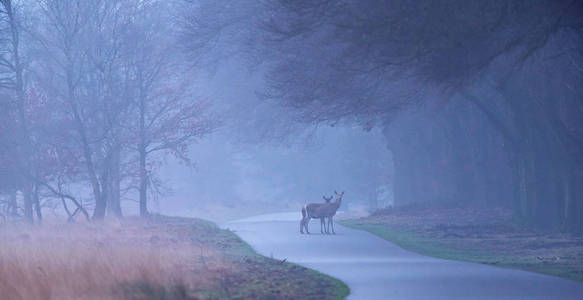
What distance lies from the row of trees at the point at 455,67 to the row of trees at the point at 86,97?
10.3 meters

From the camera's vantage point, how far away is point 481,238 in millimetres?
25266

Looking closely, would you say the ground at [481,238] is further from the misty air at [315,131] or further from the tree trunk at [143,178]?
the tree trunk at [143,178]

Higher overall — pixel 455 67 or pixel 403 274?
pixel 455 67

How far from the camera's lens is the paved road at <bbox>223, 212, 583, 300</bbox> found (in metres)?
12.2

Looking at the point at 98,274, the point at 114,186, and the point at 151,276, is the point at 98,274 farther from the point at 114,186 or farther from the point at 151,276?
the point at 114,186

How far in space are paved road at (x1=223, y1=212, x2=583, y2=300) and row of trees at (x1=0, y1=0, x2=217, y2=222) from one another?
980cm

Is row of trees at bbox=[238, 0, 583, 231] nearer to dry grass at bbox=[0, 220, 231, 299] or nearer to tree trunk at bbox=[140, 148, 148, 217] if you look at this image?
dry grass at bbox=[0, 220, 231, 299]

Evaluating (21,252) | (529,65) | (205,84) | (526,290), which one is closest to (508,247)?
(529,65)

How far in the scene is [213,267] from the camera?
47.5 feet

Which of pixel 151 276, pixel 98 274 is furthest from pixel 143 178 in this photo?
pixel 151 276

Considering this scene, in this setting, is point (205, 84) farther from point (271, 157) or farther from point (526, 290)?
point (271, 157)

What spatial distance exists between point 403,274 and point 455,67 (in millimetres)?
4028

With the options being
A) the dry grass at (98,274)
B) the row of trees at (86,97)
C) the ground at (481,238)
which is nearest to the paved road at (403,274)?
the ground at (481,238)

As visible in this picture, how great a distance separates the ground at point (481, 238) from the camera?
59.1ft
